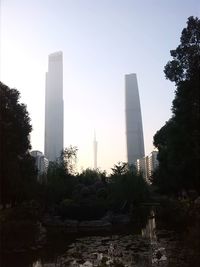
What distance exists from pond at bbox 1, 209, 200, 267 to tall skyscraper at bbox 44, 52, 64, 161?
2952 inches

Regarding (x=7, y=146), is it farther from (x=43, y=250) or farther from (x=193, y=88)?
(x=193, y=88)

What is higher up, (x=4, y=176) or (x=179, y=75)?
(x=179, y=75)

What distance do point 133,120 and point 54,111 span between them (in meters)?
20.4

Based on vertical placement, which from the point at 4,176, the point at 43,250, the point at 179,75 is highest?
the point at 179,75

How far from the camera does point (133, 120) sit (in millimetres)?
85438

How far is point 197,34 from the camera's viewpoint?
1423 cm

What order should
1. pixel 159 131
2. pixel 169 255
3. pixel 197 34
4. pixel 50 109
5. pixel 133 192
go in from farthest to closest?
pixel 50 109
pixel 159 131
pixel 133 192
pixel 197 34
pixel 169 255

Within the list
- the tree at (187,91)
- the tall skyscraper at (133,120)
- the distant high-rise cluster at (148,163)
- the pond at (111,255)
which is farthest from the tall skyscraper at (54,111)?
the tree at (187,91)

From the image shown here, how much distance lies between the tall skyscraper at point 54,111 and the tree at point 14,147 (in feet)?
226

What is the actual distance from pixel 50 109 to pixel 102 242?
77643 millimetres

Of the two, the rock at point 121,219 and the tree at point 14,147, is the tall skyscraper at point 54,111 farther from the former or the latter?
the tree at point 14,147

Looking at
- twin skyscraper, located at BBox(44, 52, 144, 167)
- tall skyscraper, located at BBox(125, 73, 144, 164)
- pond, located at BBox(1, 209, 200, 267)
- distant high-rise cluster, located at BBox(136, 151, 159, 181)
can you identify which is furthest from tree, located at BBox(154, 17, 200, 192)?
twin skyscraper, located at BBox(44, 52, 144, 167)

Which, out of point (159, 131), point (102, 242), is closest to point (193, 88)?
point (102, 242)

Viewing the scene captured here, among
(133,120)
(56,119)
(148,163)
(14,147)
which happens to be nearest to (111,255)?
(14,147)
